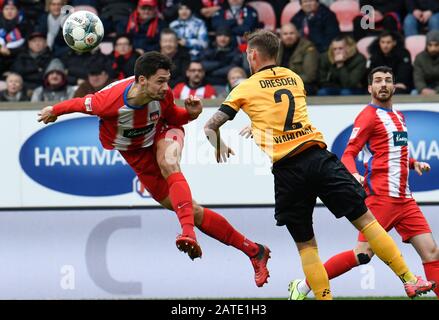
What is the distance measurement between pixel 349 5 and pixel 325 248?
4.06 m

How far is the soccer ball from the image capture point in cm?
977

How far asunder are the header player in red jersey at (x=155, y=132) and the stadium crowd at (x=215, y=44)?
329cm

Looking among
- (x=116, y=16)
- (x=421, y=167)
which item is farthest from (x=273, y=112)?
(x=116, y=16)

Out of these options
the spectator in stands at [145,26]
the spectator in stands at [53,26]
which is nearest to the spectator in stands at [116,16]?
the spectator in stands at [145,26]

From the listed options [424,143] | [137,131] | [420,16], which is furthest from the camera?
[420,16]

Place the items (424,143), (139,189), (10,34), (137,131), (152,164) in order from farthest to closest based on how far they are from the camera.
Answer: (10,34), (139,189), (424,143), (152,164), (137,131)

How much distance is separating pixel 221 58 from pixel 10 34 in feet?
9.79

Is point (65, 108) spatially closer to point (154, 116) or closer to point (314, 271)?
point (154, 116)

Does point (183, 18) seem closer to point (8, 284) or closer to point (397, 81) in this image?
point (397, 81)

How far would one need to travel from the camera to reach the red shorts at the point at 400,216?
937 centimetres

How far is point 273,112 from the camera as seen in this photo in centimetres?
837

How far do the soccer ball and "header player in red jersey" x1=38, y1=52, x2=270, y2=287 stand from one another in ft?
2.23

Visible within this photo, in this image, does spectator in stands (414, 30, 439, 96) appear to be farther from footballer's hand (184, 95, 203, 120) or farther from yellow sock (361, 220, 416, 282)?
yellow sock (361, 220, 416, 282)

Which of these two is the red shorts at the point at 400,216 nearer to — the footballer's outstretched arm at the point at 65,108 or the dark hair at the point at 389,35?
the footballer's outstretched arm at the point at 65,108
